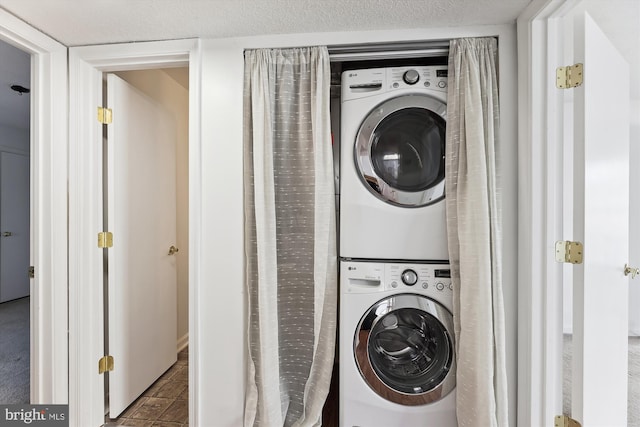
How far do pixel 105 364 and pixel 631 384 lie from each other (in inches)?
140

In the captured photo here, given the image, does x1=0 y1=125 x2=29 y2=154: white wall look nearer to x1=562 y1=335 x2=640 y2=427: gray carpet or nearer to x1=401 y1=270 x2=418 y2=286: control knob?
x1=401 y1=270 x2=418 y2=286: control knob

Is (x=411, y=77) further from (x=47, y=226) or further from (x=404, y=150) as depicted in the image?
(x=47, y=226)

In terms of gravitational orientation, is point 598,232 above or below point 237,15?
below

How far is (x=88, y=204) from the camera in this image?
5.56 feet

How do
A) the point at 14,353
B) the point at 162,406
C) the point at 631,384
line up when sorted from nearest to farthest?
the point at 162,406, the point at 631,384, the point at 14,353

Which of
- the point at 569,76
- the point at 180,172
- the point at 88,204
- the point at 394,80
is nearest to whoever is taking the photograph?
the point at 569,76

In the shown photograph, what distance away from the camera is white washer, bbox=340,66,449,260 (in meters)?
1.49

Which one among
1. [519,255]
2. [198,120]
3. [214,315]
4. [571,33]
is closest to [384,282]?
[519,255]

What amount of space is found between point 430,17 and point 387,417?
200 cm

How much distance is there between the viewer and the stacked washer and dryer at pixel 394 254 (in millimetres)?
1471

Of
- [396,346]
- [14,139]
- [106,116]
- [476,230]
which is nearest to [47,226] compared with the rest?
[106,116]

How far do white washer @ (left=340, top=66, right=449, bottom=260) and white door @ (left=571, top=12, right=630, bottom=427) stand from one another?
540mm

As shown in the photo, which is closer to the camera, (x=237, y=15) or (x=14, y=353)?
(x=237, y=15)

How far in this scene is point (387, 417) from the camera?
1480 mm
